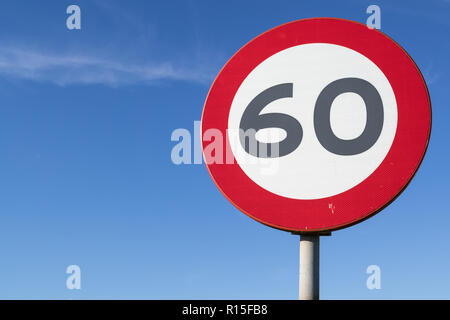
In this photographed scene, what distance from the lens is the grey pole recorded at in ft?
5.59

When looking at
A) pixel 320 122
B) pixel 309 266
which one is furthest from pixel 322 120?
pixel 309 266

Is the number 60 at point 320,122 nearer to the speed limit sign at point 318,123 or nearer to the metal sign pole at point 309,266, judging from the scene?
the speed limit sign at point 318,123

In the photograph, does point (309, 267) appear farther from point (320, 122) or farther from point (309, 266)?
point (320, 122)

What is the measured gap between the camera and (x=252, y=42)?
1906mm

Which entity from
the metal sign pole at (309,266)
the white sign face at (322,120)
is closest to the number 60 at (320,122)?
the white sign face at (322,120)

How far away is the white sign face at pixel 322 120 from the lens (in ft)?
5.55

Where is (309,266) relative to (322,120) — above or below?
below

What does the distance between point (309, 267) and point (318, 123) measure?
501 mm

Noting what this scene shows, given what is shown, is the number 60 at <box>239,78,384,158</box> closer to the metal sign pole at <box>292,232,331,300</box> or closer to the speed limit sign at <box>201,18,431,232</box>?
the speed limit sign at <box>201,18,431,232</box>

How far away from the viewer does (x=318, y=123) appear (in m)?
1.75

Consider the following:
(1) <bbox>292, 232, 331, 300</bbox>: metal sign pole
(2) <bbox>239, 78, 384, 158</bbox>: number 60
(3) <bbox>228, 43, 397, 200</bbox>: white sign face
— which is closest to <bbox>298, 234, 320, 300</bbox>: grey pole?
(1) <bbox>292, 232, 331, 300</bbox>: metal sign pole

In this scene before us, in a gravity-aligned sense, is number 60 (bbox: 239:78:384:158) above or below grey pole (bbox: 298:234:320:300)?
above
